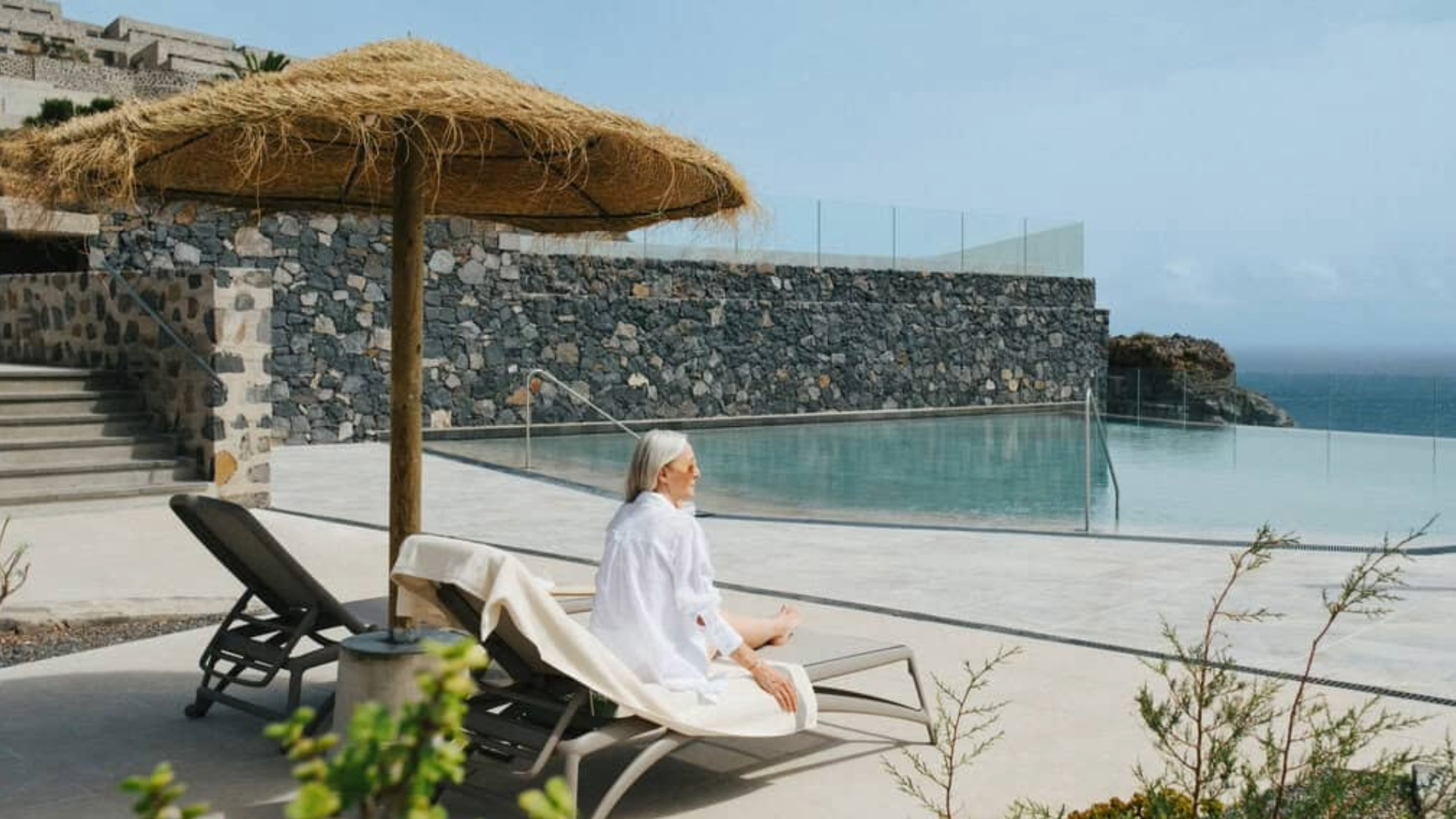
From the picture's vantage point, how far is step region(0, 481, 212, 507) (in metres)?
9.21

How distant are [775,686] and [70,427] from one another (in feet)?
27.2

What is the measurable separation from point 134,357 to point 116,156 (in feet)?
25.3

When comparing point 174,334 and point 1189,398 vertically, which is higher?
point 174,334

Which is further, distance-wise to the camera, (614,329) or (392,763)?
(614,329)

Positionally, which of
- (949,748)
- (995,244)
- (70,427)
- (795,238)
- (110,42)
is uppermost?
(110,42)

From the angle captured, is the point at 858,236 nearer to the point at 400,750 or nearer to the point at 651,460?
the point at 651,460

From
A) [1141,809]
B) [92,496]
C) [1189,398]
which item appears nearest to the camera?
[1141,809]

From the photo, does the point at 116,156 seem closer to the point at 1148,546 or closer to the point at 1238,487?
the point at 1148,546

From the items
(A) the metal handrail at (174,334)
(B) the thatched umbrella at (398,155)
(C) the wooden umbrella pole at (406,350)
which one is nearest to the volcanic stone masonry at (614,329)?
(A) the metal handrail at (174,334)

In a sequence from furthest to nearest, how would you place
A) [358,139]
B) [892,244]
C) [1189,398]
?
[892,244]
[1189,398]
[358,139]

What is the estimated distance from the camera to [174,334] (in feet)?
34.5

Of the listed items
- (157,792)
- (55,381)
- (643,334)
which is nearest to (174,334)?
(55,381)

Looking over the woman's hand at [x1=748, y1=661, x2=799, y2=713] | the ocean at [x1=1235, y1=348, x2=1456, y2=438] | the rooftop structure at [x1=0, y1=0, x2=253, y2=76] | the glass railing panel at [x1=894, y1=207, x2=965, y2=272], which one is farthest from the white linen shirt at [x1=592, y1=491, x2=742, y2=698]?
the rooftop structure at [x1=0, y1=0, x2=253, y2=76]

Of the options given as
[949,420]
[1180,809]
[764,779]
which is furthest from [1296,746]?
[949,420]
